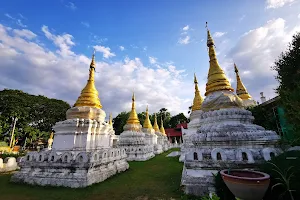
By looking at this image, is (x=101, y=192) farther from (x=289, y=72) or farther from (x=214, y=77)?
(x=289, y=72)

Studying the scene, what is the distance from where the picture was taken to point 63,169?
8.07 meters

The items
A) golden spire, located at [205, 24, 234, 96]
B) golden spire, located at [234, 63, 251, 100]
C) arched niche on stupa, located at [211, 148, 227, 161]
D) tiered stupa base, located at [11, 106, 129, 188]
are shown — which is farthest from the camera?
golden spire, located at [234, 63, 251, 100]

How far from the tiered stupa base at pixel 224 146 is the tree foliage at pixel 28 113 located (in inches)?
1378

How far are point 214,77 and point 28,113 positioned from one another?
36.9 meters

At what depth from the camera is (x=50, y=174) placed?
8062 mm

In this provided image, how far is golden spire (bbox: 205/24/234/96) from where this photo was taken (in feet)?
A: 31.8

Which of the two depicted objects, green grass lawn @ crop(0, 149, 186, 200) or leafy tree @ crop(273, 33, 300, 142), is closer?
green grass lawn @ crop(0, 149, 186, 200)

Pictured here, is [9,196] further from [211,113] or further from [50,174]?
[211,113]

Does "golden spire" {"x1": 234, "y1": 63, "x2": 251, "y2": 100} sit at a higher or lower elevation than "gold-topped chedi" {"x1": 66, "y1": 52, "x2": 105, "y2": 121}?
higher

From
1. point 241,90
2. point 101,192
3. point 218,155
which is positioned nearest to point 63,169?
point 101,192

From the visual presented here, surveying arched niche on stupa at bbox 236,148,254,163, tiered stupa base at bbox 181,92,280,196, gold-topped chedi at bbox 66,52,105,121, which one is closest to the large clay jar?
tiered stupa base at bbox 181,92,280,196

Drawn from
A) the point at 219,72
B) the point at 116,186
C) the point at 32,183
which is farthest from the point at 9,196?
the point at 219,72

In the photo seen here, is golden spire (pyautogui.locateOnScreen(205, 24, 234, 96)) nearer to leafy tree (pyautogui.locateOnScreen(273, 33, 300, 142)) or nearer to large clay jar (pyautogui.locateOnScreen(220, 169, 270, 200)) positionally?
leafy tree (pyautogui.locateOnScreen(273, 33, 300, 142))

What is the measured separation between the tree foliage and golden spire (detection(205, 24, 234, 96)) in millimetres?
34493
